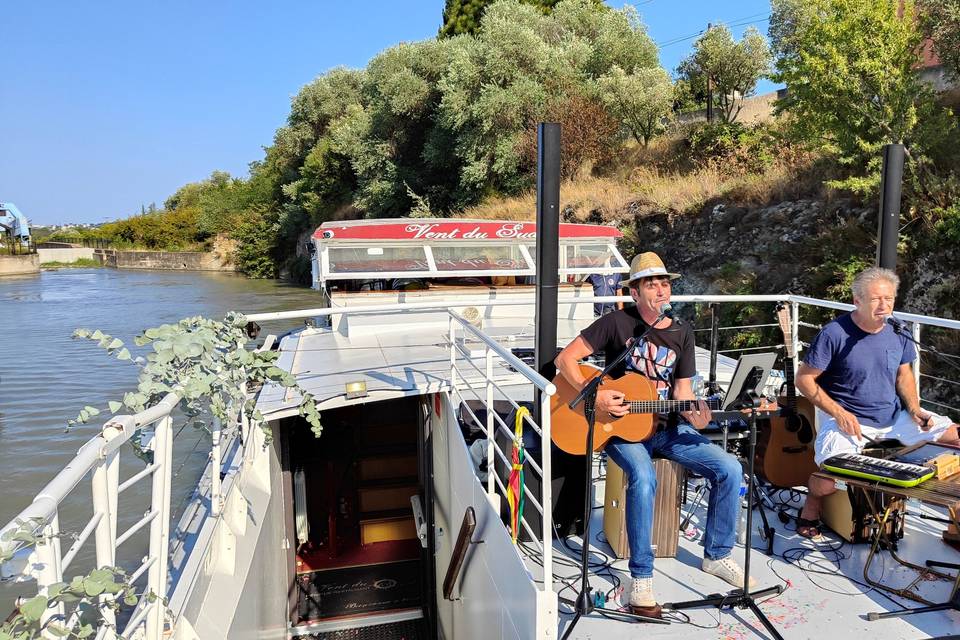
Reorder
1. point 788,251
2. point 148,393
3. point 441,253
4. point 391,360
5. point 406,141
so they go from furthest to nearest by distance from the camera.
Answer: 1. point 406,141
2. point 788,251
3. point 441,253
4. point 391,360
5. point 148,393

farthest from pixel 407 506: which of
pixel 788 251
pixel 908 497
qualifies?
pixel 788 251

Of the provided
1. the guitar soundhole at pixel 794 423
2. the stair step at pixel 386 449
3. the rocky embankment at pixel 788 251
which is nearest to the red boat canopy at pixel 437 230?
the stair step at pixel 386 449

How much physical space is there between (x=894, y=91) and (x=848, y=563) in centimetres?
1099

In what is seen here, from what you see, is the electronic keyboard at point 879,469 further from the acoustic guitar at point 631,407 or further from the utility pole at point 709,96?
the utility pole at point 709,96

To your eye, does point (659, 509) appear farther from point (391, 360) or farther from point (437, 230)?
point (437, 230)

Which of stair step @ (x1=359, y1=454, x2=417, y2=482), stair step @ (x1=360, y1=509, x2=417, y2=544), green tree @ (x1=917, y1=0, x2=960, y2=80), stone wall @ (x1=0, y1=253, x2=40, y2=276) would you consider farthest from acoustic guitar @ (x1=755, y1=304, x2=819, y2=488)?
stone wall @ (x1=0, y1=253, x2=40, y2=276)

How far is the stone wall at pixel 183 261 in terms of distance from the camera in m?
54.3

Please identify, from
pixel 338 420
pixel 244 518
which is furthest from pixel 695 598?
pixel 338 420

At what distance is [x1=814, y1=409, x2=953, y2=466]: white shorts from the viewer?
366 cm

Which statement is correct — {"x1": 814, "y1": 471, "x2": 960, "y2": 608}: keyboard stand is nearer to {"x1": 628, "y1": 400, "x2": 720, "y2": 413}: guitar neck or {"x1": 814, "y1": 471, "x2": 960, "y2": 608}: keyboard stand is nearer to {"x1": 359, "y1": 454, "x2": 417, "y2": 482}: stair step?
{"x1": 628, "y1": 400, "x2": 720, "y2": 413}: guitar neck

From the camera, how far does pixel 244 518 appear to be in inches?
182

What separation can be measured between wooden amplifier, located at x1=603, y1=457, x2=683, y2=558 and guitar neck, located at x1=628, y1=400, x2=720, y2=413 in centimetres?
38

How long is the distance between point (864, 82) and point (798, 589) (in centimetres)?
1161

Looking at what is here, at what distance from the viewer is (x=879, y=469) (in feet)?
10.5
